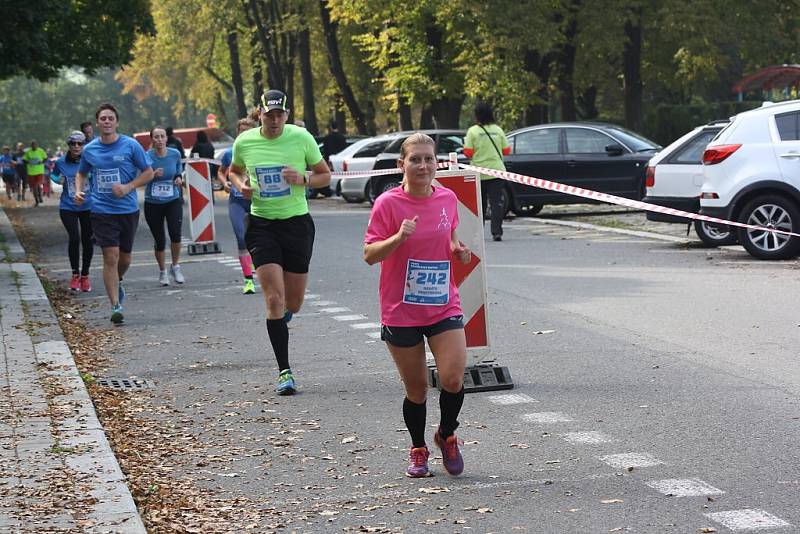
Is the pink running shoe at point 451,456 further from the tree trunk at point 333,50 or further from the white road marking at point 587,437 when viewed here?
the tree trunk at point 333,50

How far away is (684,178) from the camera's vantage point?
1878 centimetres

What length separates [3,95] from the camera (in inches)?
5192

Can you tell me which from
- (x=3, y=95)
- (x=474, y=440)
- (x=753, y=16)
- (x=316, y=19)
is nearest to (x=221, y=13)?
(x=316, y=19)

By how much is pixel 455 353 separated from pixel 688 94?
5605 centimetres

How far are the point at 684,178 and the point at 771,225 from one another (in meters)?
2.66

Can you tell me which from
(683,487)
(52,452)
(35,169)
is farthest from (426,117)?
(683,487)

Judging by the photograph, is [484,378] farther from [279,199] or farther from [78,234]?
[78,234]

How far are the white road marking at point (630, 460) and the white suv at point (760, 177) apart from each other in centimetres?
966

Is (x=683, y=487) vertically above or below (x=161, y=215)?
below

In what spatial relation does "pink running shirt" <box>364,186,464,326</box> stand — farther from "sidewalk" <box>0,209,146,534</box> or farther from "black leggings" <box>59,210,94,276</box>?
"black leggings" <box>59,210,94,276</box>

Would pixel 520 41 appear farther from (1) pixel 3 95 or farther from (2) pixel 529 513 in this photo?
(1) pixel 3 95

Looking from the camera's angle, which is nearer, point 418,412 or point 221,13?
Result: point 418,412

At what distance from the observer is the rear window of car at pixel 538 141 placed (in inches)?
1028

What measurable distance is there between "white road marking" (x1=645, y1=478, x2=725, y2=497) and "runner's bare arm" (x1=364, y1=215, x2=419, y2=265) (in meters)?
1.54
